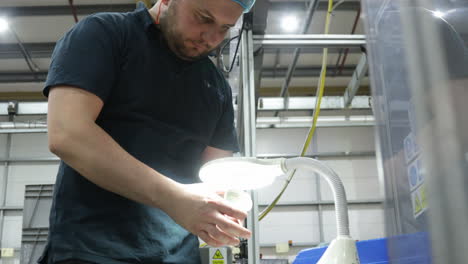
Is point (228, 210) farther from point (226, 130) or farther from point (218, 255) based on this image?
point (218, 255)

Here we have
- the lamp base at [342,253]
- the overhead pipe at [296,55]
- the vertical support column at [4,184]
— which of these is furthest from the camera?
the vertical support column at [4,184]

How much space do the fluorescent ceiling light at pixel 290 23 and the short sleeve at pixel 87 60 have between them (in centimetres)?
470

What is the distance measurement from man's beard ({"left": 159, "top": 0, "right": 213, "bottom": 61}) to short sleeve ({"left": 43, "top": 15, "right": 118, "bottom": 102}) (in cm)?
13

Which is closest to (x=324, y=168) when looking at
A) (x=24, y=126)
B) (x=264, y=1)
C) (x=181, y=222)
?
(x=181, y=222)

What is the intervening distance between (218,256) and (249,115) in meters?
1.15

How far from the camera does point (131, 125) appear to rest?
938mm

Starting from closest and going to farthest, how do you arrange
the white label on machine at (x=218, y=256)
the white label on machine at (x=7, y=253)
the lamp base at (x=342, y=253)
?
1. the lamp base at (x=342, y=253)
2. the white label on machine at (x=218, y=256)
3. the white label on machine at (x=7, y=253)

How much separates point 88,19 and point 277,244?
5.96 m

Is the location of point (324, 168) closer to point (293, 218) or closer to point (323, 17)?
point (323, 17)

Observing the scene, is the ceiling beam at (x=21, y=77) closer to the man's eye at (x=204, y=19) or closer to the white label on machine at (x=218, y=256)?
the white label on machine at (x=218, y=256)

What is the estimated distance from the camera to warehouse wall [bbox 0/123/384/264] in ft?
21.6

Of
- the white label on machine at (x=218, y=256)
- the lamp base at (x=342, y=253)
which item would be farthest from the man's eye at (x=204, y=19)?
the white label on machine at (x=218, y=256)

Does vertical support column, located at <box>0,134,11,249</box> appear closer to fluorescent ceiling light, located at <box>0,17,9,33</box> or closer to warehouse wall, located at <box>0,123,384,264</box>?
warehouse wall, located at <box>0,123,384,264</box>

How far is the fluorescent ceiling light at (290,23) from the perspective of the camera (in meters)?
5.43
